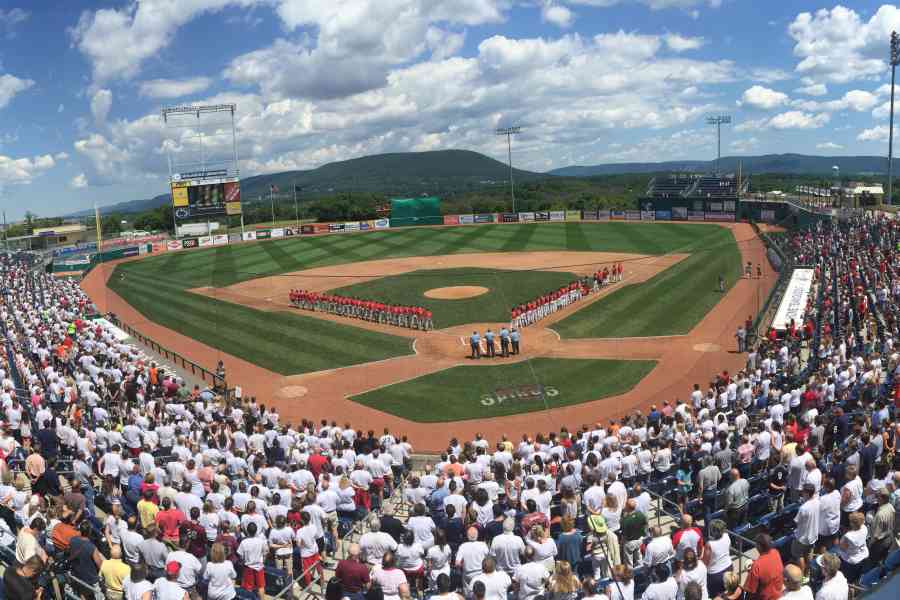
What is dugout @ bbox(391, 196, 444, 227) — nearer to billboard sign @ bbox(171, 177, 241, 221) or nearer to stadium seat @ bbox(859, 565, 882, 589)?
billboard sign @ bbox(171, 177, 241, 221)

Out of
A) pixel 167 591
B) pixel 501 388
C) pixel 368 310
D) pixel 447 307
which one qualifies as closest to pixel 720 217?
pixel 447 307

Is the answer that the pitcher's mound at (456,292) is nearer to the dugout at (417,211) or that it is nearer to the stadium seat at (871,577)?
the stadium seat at (871,577)

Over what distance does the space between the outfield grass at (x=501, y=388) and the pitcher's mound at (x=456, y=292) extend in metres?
12.3

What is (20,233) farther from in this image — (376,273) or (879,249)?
(879,249)

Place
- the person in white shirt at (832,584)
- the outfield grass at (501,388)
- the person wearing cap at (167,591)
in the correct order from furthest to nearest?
the outfield grass at (501,388), the person wearing cap at (167,591), the person in white shirt at (832,584)

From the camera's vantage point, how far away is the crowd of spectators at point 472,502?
7.07 metres

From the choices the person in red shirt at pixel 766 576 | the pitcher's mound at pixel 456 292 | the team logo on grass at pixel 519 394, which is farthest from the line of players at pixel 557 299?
the person in red shirt at pixel 766 576

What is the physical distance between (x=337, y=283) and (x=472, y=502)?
35.0m

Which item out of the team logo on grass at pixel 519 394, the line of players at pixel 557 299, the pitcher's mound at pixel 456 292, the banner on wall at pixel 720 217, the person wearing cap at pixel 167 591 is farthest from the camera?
the banner on wall at pixel 720 217

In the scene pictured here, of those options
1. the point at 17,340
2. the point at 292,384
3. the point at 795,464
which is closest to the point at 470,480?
the point at 795,464

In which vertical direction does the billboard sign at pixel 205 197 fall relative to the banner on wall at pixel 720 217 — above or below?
above

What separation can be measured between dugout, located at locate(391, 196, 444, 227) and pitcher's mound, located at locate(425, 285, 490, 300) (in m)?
45.4

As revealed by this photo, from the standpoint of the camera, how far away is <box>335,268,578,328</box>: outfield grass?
32.0 meters

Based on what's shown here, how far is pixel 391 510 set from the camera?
12172 mm
